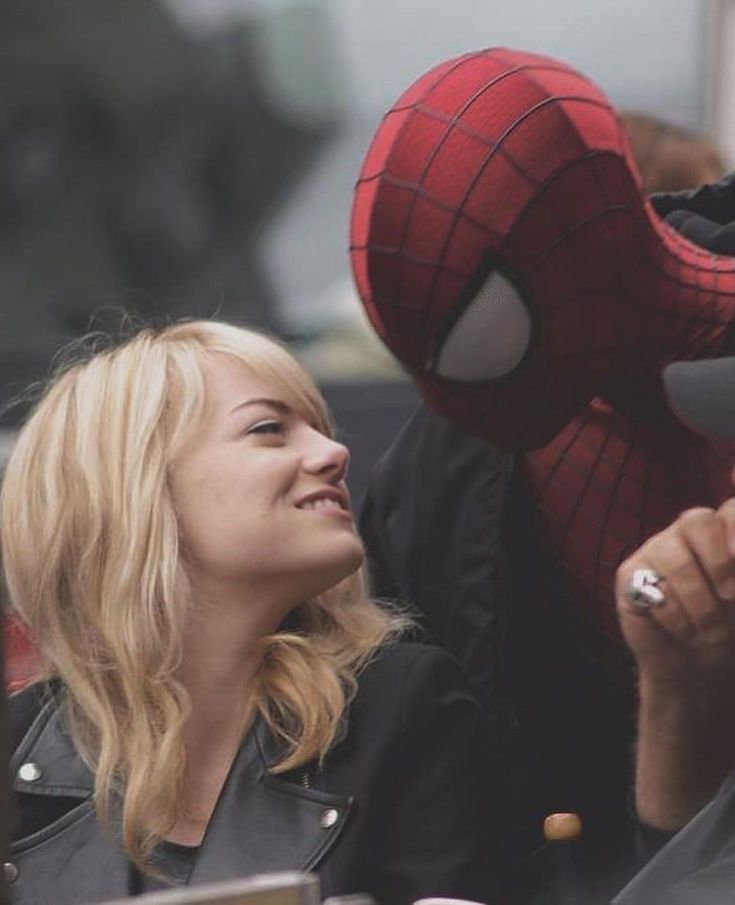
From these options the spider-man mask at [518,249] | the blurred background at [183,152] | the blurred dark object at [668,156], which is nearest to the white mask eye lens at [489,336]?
the spider-man mask at [518,249]

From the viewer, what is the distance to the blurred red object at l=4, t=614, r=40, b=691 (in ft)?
6.65

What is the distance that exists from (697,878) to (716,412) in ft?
1.10

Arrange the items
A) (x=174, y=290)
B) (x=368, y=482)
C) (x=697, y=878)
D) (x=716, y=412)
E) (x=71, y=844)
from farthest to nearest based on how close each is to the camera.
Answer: (x=174, y=290) → (x=368, y=482) → (x=71, y=844) → (x=716, y=412) → (x=697, y=878)

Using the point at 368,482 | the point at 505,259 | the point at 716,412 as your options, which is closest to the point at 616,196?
the point at 505,259

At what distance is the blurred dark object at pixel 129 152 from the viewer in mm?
5250

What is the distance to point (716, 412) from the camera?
5.14 feet

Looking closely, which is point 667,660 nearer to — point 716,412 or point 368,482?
point 716,412

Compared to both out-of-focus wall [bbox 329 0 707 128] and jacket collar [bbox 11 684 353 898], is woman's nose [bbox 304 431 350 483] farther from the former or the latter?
out-of-focus wall [bbox 329 0 707 128]

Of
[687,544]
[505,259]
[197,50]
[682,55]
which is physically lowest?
[197,50]

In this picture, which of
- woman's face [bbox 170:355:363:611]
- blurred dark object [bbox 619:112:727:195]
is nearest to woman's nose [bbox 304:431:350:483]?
woman's face [bbox 170:355:363:611]

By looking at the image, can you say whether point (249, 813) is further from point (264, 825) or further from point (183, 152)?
point (183, 152)

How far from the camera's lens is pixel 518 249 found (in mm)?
1705

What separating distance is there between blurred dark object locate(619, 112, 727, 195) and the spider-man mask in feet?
3.58

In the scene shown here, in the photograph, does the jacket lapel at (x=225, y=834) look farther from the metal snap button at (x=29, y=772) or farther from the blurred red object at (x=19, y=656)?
the blurred red object at (x=19, y=656)
